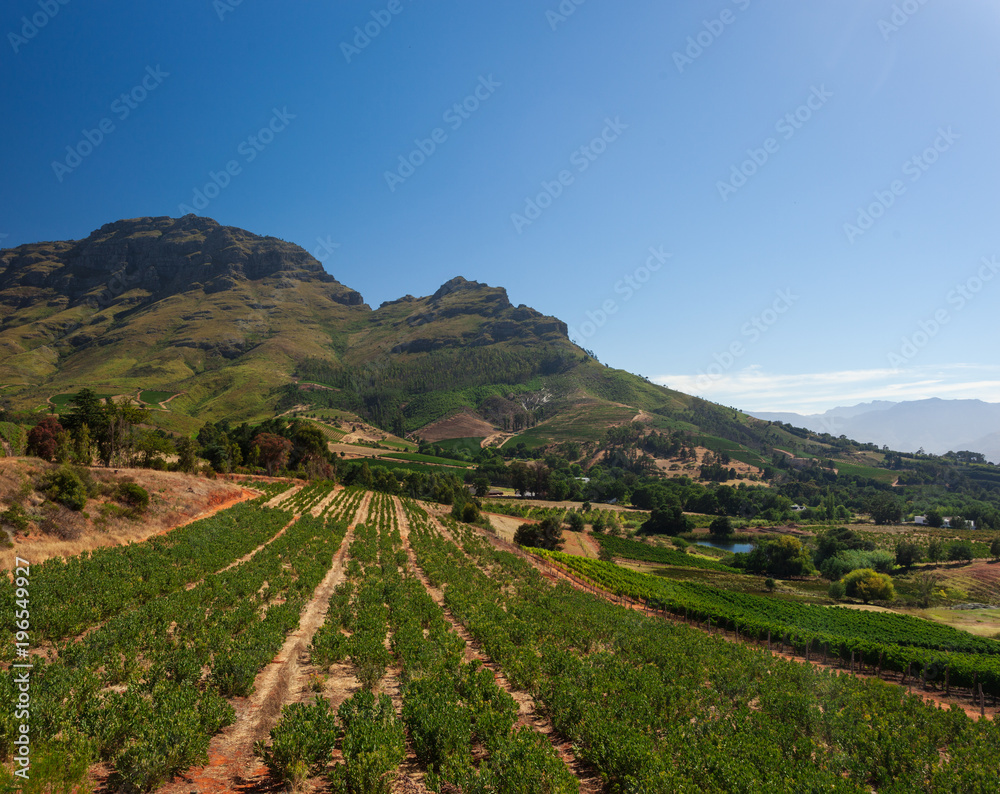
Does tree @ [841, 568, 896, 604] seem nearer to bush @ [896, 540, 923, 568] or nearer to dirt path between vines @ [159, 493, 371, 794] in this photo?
bush @ [896, 540, 923, 568]

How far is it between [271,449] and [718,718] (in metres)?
83.5

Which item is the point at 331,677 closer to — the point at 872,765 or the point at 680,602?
the point at 872,765

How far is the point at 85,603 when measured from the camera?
56.1ft

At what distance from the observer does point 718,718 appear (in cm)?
1493

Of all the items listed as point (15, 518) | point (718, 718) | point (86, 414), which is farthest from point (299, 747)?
point (86, 414)

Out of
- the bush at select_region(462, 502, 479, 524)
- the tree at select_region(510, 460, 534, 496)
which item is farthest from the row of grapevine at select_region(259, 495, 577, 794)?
the tree at select_region(510, 460, 534, 496)

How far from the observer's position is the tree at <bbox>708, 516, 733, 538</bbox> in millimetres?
116125

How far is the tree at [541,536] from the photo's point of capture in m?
77.1

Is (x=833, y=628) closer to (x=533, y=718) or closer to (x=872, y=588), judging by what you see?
(x=872, y=588)

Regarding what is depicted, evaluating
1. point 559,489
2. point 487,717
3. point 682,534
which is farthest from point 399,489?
point 487,717

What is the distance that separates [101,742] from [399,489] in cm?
10331

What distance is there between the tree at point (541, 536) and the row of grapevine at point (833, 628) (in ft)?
31.2

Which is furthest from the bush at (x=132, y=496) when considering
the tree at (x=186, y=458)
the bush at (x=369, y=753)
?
the bush at (x=369, y=753)

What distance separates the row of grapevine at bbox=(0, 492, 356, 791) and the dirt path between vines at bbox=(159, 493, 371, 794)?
377mm
